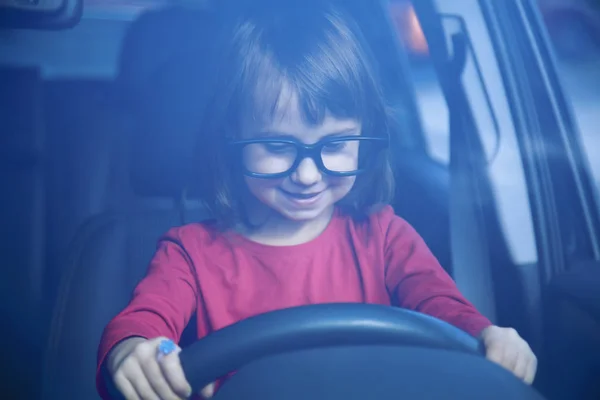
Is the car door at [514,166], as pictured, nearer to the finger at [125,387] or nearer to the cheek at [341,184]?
the cheek at [341,184]

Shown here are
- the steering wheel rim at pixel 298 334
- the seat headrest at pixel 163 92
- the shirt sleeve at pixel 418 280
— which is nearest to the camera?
the steering wheel rim at pixel 298 334

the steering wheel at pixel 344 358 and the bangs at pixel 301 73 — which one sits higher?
the bangs at pixel 301 73

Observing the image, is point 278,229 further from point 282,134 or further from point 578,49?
point 578,49

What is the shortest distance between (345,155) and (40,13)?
0.38m

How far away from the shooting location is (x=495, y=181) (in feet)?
2.55

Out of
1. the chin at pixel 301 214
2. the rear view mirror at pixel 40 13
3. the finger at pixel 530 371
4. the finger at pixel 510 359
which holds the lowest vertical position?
the finger at pixel 530 371

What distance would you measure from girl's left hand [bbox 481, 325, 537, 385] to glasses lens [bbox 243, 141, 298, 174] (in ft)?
0.84

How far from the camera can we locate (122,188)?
798 mm

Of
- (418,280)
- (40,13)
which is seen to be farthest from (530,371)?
(40,13)

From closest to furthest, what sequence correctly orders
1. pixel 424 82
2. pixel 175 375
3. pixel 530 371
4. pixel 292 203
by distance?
pixel 175 375 < pixel 530 371 < pixel 292 203 < pixel 424 82

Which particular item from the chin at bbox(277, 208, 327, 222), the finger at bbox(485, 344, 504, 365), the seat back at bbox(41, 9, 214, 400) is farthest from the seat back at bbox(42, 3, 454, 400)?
the finger at bbox(485, 344, 504, 365)

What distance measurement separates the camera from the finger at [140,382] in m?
0.54

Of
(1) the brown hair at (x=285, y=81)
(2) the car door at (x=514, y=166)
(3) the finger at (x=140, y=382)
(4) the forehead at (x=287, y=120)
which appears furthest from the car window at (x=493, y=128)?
(3) the finger at (x=140, y=382)

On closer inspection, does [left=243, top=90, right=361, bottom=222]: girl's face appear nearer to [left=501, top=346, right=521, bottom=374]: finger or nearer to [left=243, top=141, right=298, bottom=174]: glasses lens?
[left=243, top=141, right=298, bottom=174]: glasses lens
